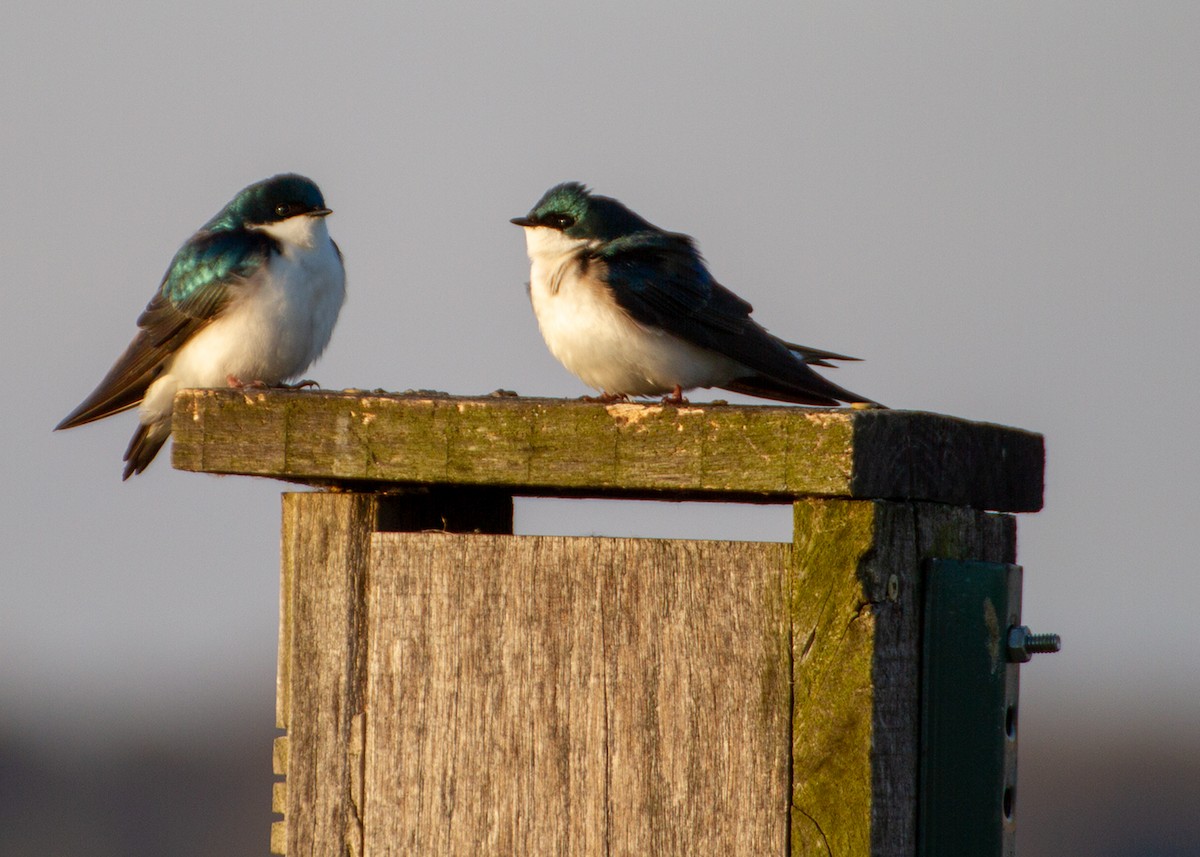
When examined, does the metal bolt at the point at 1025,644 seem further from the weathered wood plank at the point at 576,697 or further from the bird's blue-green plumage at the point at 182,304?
the bird's blue-green plumage at the point at 182,304

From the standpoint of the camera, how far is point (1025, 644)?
2486 millimetres

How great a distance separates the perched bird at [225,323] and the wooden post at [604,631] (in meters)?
1.49

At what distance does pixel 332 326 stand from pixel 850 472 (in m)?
2.28

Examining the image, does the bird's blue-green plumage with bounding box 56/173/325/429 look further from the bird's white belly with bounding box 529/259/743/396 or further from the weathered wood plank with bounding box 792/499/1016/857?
the weathered wood plank with bounding box 792/499/1016/857

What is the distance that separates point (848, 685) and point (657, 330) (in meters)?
1.25

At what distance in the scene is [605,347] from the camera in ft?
10.8

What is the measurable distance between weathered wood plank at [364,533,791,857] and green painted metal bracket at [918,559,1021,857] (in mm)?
238

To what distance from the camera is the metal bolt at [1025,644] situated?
2484mm

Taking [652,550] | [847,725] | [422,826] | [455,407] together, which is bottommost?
[422,826]

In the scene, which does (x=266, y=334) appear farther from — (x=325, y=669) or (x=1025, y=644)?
(x=1025, y=644)

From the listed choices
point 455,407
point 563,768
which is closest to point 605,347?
point 455,407

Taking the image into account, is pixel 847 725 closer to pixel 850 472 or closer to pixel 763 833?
pixel 763 833

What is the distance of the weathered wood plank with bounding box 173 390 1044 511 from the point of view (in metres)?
2.20

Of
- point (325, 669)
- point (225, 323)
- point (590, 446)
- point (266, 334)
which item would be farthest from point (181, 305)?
point (590, 446)
